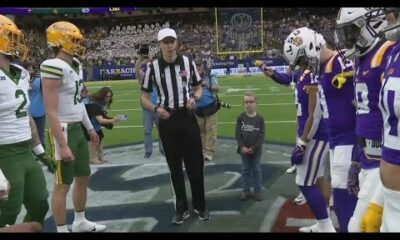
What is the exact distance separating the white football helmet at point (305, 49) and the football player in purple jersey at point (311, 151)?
13 cm

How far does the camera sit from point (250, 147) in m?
5.27

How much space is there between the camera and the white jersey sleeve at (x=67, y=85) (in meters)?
4.07

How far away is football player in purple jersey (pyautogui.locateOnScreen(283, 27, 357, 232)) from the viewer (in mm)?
3529

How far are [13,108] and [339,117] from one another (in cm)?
257

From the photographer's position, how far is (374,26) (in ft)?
9.81

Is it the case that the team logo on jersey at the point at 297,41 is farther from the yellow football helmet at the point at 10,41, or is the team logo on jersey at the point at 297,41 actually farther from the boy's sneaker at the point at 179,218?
the yellow football helmet at the point at 10,41

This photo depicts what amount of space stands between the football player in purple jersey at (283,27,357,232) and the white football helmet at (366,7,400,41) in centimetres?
68

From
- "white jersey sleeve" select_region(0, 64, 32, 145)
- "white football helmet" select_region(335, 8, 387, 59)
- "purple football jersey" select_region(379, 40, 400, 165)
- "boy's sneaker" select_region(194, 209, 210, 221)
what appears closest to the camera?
→ "purple football jersey" select_region(379, 40, 400, 165)

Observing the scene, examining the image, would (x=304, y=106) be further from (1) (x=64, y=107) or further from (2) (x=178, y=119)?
A: (1) (x=64, y=107)

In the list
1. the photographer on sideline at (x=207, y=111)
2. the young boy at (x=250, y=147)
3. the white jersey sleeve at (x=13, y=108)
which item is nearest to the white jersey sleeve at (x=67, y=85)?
the white jersey sleeve at (x=13, y=108)

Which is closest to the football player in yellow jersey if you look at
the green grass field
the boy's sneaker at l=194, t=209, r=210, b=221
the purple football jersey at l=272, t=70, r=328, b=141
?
the boy's sneaker at l=194, t=209, r=210, b=221

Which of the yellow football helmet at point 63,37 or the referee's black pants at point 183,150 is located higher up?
the yellow football helmet at point 63,37

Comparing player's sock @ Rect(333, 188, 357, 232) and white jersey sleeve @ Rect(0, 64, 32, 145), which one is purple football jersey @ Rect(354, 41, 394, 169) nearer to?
player's sock @ Rect(333, 188, 357, 232)

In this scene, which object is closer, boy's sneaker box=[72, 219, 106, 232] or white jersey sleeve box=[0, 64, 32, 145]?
white jersey sleeve box=[0, 64, 32, 145]
